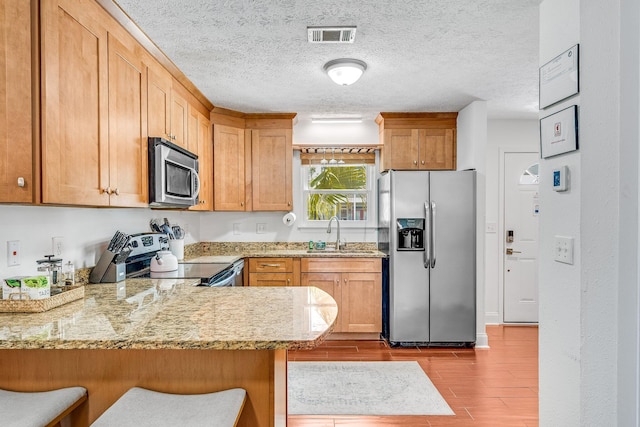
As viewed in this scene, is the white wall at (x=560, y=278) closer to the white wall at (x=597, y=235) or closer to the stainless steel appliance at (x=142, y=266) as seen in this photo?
the white wall at (x=597, y=235)

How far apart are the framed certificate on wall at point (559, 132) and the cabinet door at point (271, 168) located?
2698 millimetres

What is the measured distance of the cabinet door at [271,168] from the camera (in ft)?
13.8

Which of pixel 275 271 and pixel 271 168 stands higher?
pixel 271 168

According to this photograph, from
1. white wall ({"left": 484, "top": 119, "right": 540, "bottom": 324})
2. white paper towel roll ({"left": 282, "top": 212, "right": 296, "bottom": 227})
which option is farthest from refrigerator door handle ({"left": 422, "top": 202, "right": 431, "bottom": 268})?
white paper towel roll ({"left": 282, "top": 212, "right": 296, "bottom": 227})

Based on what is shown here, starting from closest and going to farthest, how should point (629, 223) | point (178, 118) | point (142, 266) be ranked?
point (629, 223) < point (142, 266) < point (178, 118)

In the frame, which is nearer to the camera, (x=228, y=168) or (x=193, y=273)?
(x=193, y=273)

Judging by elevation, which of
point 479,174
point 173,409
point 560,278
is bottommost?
point 173,409

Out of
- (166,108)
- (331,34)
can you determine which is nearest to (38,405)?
(166,108)

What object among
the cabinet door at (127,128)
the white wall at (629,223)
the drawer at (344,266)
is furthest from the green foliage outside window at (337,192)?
the white wall at (629,223)

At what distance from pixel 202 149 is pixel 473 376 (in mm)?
3063

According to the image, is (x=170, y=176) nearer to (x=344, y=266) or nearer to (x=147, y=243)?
(x=147, y=243)

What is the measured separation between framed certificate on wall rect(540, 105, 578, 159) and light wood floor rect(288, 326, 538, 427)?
5.54 ft

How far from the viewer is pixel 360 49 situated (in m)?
2.54

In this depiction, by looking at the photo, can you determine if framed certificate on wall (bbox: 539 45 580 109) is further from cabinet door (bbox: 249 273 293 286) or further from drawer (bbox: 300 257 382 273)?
cabinet door (bbox: 249 273 293 286)
